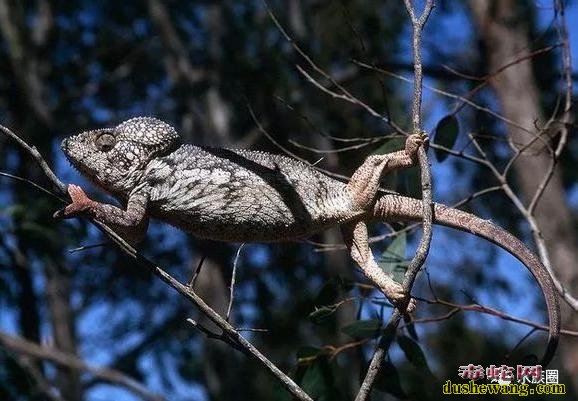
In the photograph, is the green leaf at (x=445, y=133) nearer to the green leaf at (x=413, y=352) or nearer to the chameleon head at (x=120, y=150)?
the green leaf at (x=413, y=352)

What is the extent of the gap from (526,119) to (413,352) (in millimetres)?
3737

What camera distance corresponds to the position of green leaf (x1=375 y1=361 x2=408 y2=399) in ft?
10.7

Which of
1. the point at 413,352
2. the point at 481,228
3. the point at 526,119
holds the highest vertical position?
the point at 526,119

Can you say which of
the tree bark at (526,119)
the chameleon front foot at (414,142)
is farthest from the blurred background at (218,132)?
the chameleon front foot at (414,142)

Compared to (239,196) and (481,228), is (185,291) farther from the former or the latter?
(481,228)

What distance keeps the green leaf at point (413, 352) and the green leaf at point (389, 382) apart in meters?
0.10

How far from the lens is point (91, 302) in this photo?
1032cm

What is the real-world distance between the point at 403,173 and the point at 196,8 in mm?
7347

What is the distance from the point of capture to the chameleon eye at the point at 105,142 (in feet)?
9.61

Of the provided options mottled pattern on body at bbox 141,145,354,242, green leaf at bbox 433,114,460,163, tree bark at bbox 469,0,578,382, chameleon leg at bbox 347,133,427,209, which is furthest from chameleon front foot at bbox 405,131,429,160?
tree bark at bbox 469,0,578,382

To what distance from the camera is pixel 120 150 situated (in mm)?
2889

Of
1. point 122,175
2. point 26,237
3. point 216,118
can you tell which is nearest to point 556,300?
point 122,175

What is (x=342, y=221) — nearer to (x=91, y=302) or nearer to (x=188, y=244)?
(x=188, y=244)

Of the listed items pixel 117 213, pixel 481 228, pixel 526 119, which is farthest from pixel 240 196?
pixel 526 119
